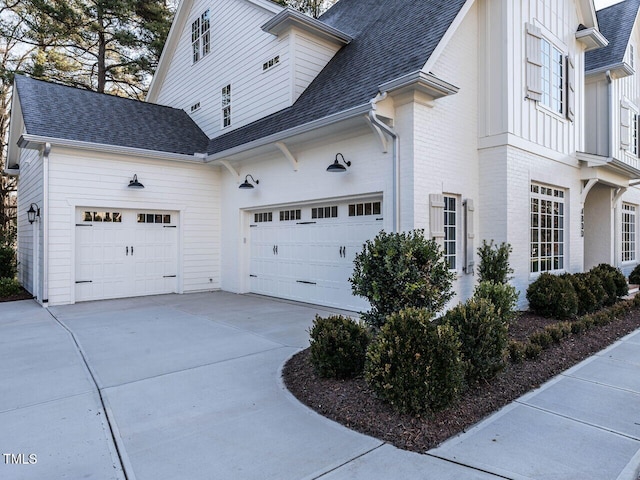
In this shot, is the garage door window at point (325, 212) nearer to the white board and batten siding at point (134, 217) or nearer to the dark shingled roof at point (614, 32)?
the white board and batten siding at point (134, 217)

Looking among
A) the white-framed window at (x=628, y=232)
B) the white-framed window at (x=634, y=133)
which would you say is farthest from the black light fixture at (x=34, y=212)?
the white-framed window at (x=634, y=133)

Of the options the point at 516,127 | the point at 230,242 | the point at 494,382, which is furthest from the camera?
the point at 230,242

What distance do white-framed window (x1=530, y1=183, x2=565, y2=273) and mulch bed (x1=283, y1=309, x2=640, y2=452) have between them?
332 cm

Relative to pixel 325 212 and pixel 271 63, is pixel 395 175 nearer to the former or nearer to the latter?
pixel 325 212

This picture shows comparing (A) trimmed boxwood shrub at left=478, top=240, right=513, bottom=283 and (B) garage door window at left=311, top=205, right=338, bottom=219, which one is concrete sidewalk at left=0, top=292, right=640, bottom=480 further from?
(B) garage door window at left=311, top=205, right=338, bottom=219

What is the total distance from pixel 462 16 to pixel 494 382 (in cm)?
603

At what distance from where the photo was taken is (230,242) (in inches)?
427

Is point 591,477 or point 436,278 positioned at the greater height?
point 436,278

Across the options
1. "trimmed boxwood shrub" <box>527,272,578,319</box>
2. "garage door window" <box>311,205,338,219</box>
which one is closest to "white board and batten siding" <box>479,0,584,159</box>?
"trimmed boxwood shrub" <box>527,272,578,319</box>

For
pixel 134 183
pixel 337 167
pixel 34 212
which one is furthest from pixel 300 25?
pixel 34 212

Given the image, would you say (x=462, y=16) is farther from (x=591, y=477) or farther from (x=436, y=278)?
(x=591, y=477)

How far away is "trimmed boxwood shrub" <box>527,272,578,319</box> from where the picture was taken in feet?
22.9

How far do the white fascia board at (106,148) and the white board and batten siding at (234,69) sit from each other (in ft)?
5.68

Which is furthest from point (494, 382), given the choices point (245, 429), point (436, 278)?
point (245, 429)
